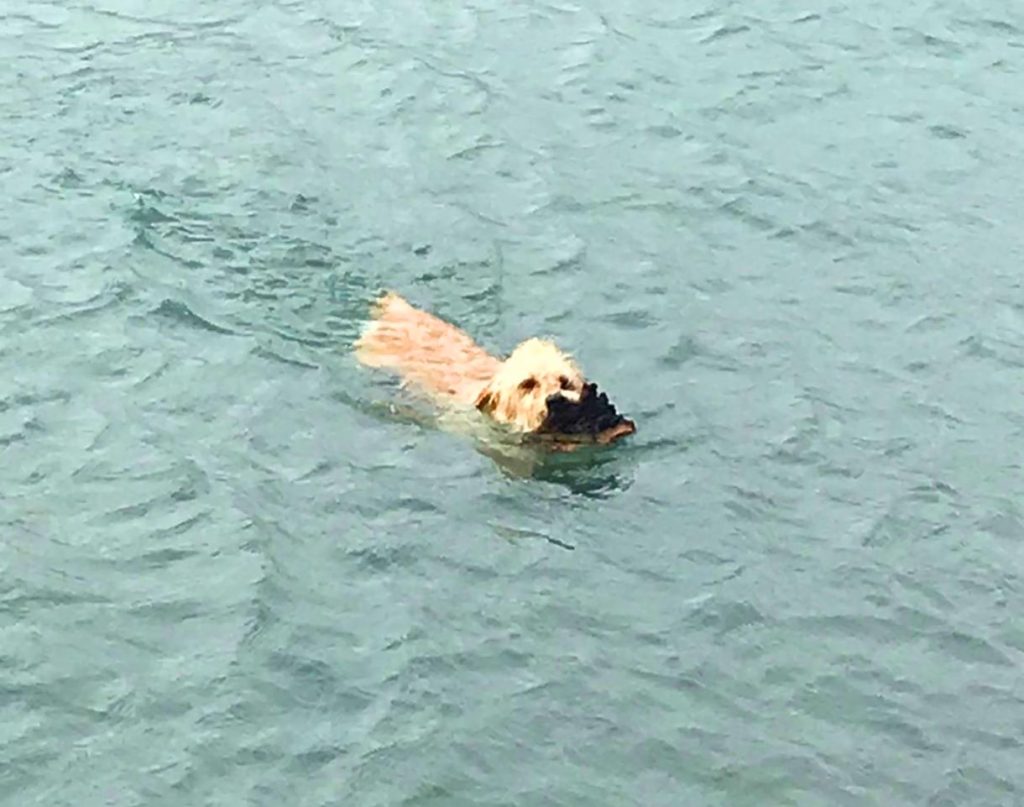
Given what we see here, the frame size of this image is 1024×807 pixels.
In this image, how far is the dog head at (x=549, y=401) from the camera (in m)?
12.1

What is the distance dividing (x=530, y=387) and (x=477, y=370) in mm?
775

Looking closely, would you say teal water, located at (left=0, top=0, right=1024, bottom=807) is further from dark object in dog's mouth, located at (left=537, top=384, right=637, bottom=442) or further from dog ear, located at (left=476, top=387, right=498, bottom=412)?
dog ear, located at (left=476, top=387, right=498, bottom=412)

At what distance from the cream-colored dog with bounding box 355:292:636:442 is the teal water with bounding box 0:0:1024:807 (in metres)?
0.25

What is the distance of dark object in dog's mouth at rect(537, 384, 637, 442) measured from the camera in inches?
476

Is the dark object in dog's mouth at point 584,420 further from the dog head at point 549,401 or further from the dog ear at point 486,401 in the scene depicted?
the dog ear at point 486,401

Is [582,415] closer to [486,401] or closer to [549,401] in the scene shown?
[549,401]

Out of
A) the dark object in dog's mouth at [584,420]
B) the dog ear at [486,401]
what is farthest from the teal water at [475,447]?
the dog ear at [486,401]

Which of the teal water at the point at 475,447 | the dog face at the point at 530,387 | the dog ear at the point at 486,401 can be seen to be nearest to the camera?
the teal water at the point at 475,447

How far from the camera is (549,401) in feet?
39.5

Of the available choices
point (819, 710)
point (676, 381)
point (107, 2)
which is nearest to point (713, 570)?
Answer: point (819, 710)

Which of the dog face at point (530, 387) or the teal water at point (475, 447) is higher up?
the dog face at point (530, 387)

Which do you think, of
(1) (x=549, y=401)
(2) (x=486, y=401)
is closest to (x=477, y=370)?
(2) (x=486, y=401)

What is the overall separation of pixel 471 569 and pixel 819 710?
207 cm

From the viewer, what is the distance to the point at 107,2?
18.4 metres
